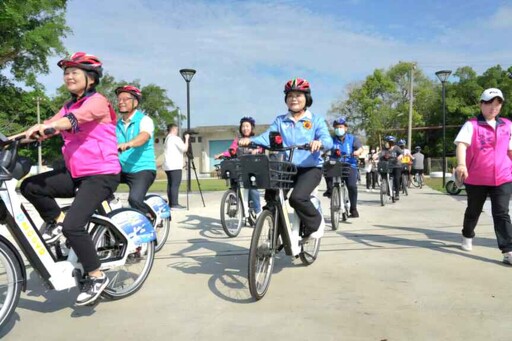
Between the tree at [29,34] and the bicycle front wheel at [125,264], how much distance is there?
55.4ft

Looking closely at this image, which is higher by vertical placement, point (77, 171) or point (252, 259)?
point (77, 171)

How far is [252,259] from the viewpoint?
11.4 feet

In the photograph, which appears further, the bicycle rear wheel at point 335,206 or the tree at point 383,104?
the tree at point 383,104

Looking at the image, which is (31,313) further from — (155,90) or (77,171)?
(155,90)

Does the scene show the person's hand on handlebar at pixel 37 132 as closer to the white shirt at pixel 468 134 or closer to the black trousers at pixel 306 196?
the black trousers at pixel 306 196

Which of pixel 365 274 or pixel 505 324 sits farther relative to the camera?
pixel 365 274

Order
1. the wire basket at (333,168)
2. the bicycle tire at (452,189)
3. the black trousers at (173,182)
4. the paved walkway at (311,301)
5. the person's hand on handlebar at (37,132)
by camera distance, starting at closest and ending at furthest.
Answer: the person's hand on handlebar at (37,132), the paved walkway at (311,301), the wire basket at (333,168), the black trousers at (173,182), the bicycle tire at (452,189)

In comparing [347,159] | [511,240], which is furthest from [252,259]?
[347,159]

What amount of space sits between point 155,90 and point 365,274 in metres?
43.0

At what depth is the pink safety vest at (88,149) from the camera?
11.3 feet

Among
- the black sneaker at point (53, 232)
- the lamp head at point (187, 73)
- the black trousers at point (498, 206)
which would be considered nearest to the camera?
the black sneaker at point (53, 232)

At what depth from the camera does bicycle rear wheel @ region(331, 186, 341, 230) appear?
6.90 metres

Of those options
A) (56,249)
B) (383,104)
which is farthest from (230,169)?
(383,104)

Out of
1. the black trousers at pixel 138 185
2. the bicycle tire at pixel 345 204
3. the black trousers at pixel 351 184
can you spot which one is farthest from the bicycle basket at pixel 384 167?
the black trousers at pixel 138 185
